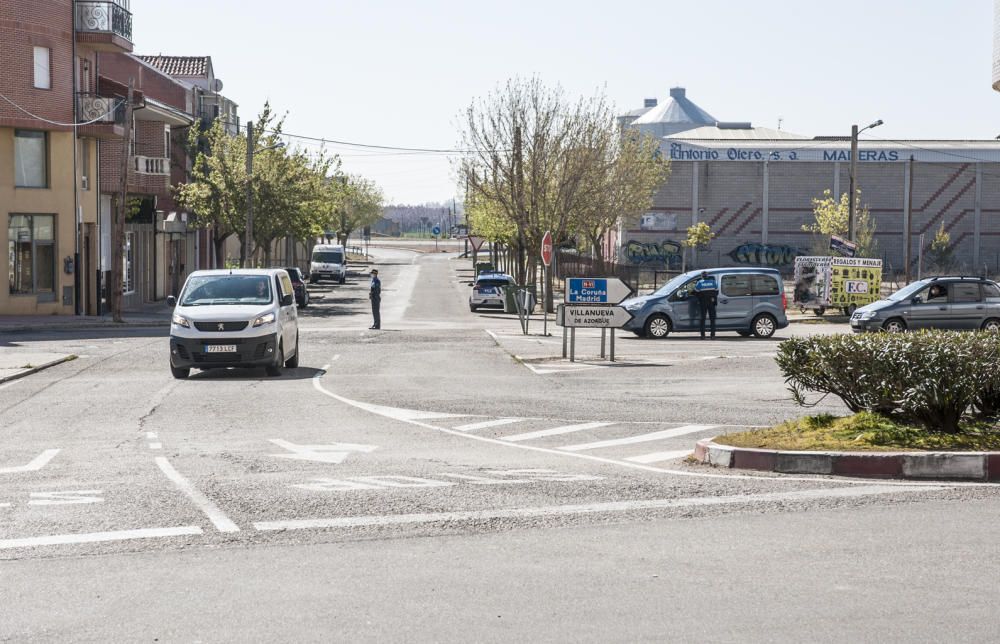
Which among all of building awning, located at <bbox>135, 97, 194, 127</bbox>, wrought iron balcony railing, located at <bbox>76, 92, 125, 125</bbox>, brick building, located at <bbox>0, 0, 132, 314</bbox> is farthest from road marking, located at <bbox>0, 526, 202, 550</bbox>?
building awning, located at <bbox>135, 97, 194, 127</bbox>

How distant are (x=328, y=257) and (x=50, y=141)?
34.5 metres

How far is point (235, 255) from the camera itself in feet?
271

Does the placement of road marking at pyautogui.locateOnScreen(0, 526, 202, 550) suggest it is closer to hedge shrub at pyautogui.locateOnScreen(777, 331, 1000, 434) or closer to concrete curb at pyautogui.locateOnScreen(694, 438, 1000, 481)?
concrete curb at pyautogui.locateOnScreen(694, 438, 1000, 481)

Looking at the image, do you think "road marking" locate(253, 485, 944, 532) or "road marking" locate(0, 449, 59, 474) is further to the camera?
"road marking" locate(0, 449, 59, 474)

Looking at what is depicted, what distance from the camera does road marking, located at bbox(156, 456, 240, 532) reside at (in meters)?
8.93

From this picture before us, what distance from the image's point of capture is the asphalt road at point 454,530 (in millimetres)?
6531

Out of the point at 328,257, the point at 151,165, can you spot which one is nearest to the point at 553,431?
the point at 151,165

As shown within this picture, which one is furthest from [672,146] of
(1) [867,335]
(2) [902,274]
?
(1) [867,335]

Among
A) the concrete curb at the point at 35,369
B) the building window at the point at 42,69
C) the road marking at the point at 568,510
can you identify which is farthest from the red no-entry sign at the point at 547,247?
the road marking at the point at 568,510

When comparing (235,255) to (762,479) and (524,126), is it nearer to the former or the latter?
(524,126)

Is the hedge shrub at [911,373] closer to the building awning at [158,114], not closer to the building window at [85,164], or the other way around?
the building window at [85,164]

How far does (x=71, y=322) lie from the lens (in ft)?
126

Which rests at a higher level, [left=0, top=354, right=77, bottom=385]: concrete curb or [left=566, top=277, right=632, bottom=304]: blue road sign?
[left=566, top=277, right=632, bottom=304]: blue road sign

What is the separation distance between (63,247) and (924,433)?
115ft
